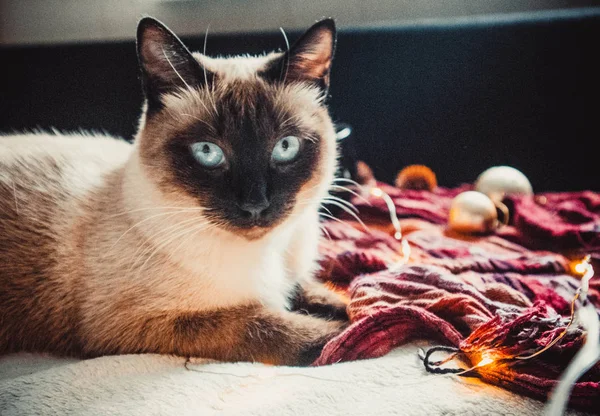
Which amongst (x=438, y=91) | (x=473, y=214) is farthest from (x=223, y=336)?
(x=438, y=91)

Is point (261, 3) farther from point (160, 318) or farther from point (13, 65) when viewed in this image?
point (160, 318)

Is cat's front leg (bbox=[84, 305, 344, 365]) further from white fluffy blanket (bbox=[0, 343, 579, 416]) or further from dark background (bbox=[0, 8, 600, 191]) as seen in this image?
dark background (bbox=[0, 8, 600, 191])

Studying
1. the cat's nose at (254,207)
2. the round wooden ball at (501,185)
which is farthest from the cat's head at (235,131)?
the round wooden ball at (501,185)

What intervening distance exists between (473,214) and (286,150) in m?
0.88

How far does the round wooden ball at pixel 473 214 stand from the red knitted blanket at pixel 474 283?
4cm

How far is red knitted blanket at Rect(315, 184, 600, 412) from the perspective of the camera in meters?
0.88

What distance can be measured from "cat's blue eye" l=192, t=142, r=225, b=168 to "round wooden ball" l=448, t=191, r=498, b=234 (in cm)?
99

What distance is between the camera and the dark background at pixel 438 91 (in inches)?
82.6

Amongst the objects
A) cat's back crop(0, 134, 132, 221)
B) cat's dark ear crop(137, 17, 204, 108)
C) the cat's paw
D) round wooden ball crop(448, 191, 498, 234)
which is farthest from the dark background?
the cat's paw

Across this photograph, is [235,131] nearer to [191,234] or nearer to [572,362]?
[191,234]

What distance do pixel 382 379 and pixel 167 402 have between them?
38 cm

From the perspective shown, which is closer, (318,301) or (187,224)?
(187,224)

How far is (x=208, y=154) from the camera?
1.02m

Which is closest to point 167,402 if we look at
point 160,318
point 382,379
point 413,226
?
point 160,318
